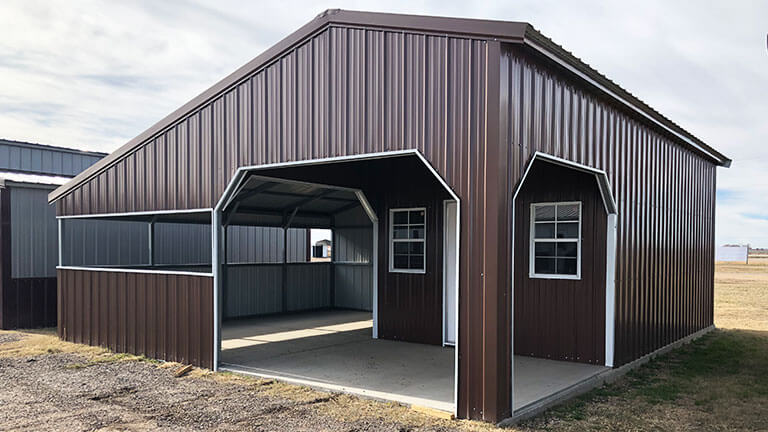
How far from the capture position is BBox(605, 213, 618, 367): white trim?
26.0 feet

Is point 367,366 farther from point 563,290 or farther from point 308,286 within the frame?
point 308,286

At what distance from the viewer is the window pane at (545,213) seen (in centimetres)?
859

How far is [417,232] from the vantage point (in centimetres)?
991

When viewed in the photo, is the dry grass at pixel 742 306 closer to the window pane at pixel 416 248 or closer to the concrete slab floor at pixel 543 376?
the concrete slab floor at pixel 543 376

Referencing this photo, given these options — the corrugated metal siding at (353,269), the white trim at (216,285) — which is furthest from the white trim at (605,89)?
the corrugated metal siding at (353,269)

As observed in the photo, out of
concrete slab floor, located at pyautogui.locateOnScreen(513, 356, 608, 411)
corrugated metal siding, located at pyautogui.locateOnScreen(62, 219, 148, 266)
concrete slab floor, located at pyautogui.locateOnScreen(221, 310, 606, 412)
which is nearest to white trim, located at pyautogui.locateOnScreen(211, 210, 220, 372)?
concrete slab floor, located at pyautogui.locateOnScreen(221, 310, 606, 412)

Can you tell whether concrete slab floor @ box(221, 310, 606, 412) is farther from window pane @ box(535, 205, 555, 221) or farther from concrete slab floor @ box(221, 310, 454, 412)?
window pane @ box(535, 205, 555, 221)

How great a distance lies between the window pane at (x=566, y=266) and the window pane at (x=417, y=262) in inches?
90.8

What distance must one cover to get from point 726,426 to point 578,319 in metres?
2.62

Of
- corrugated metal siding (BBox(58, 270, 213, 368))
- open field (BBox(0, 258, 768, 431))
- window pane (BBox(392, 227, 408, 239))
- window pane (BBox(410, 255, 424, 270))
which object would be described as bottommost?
open field (BBox(0, 258, 768, 431))

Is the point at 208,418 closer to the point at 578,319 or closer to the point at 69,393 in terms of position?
the point at 69,393

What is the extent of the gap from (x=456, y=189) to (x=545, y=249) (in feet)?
11.0

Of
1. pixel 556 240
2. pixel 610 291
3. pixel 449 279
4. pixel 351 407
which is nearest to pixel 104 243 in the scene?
pixel 449 279

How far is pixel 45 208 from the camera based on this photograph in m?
12.5
